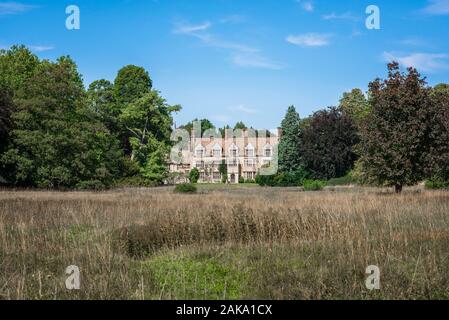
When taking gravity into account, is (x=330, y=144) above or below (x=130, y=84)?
below

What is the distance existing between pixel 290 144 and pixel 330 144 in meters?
7.43

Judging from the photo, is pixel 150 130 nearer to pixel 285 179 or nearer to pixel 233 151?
pixel 285 179

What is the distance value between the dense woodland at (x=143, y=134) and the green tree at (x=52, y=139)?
3.1 inches

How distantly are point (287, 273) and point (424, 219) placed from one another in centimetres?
777

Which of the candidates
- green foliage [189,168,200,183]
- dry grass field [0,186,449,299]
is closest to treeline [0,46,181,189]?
dry grass field [0,186,449,299]

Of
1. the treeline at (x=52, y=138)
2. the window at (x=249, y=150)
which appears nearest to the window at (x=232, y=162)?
the window at (x=249, y=150)

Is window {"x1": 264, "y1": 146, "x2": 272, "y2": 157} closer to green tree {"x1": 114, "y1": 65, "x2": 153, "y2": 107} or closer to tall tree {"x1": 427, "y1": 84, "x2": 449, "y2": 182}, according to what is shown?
green tree {"x1": 114, "y1": 65, "x2": 153, "y2": 107}

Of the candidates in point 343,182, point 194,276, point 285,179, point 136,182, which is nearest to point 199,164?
point 285,179

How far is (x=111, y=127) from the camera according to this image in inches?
2261

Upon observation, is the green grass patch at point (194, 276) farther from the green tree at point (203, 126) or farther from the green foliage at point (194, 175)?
the green tree at point (203, 126)

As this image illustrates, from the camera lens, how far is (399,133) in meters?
26.4

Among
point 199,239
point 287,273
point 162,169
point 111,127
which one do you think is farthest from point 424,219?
point 111,127

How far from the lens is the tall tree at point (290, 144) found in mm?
63062
